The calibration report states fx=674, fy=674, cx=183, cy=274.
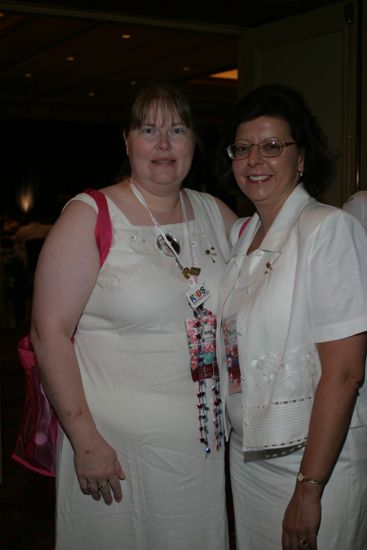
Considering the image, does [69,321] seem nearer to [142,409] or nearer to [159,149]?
[142,409]

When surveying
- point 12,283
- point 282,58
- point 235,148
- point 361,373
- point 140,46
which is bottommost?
point 12,283

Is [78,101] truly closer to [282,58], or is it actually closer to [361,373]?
[282,58]

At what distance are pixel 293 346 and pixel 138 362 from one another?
19.9 inches

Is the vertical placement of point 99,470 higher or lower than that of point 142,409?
lower

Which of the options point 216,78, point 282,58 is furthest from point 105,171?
point 282,58

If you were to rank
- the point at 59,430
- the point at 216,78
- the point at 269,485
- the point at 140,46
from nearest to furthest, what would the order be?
1. the point at 269,485
2. the point at 59,430
3. the point at 140,46
4. the point at 216,78

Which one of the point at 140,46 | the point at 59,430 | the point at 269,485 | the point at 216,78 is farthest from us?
the point at 216,78

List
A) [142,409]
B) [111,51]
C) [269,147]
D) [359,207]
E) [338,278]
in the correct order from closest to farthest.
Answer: [338,278]
[269,147]
[142,409]
[359,207]
[111,51]

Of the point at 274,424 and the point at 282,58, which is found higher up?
the point at 282,58

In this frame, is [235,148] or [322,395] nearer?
[322,395]

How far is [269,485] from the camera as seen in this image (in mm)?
1873

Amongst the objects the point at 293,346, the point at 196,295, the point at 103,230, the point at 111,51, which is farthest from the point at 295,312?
the point at 111,51

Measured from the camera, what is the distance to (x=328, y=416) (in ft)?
5.48

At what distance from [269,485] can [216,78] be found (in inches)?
415
